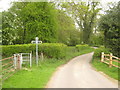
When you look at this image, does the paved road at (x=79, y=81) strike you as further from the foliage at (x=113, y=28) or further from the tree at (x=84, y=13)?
the tree at (x=84, y=13)

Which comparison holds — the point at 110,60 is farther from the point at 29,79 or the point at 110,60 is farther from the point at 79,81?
the point at 29,79

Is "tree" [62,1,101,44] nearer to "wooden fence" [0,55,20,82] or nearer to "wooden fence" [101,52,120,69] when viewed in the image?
"wooden fence" [101,52,120,69]

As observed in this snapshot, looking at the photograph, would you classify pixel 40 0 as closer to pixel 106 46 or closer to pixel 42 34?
pixel 42 34

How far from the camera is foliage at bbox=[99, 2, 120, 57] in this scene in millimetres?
14766

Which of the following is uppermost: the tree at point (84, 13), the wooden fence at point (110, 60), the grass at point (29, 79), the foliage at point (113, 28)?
the tree at point (84, 13)

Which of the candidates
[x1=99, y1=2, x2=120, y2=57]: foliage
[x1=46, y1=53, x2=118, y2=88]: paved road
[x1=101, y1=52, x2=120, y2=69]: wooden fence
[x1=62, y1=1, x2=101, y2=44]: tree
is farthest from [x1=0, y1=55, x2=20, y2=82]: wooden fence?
[x1=62, y1=1, x2=101, y2=44]: tree

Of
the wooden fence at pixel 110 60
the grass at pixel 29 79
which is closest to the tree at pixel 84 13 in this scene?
the wooden fence at pixel 110 60

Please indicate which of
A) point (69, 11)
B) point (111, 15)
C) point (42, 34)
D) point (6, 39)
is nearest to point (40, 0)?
point (42, 34)

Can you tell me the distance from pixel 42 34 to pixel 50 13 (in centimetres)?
368

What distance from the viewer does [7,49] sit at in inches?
652

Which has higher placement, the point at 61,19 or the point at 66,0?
the point at 66,0

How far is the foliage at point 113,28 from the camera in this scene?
1477cm

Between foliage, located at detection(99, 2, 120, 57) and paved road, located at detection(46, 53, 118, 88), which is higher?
foliage, located at detection(99, 2, 120, 57)

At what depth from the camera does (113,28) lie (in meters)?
15.2
